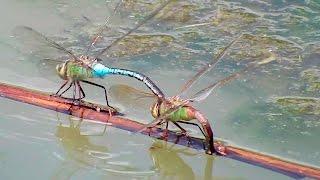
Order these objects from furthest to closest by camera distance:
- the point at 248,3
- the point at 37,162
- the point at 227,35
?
the point at 248,3 → the point at 227,35 → the point at 37,162

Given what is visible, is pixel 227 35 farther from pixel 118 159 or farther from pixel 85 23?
pixel 118 159

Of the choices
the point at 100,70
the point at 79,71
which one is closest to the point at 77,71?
the point at 79,71

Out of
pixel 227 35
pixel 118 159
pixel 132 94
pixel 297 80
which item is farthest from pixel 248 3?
pixel 118 159

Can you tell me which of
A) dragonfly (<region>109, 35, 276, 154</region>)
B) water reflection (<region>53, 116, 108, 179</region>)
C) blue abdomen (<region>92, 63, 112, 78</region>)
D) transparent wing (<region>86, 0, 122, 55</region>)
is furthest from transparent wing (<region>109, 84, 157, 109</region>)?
transparent wing (<region>86, 0, 122, 55</region>)

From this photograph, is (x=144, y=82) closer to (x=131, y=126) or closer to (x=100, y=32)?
(x=131, y=126)

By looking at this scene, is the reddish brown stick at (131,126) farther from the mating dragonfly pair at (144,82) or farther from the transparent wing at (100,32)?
the transparent wing at (100,32)

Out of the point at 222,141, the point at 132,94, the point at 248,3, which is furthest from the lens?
the point at 248,3
